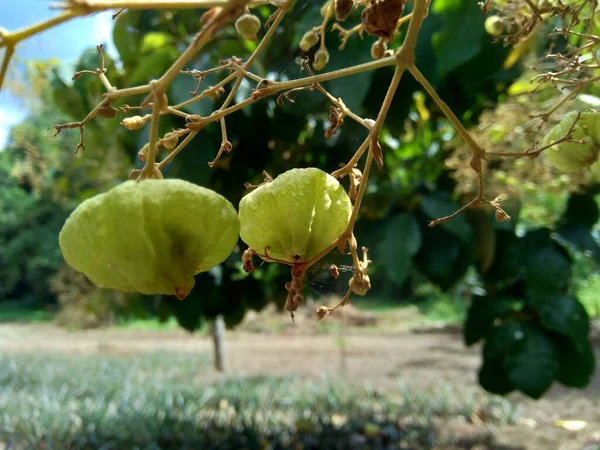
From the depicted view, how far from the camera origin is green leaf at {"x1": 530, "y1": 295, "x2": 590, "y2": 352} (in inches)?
64.9

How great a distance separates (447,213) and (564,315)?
1.59 feet

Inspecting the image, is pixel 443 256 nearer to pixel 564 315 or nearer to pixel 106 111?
pixel 564 315

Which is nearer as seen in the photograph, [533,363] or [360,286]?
[360,286]

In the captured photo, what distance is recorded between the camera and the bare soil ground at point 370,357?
142 inches

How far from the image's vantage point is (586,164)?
67cm

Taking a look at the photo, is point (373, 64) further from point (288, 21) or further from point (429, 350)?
point (429, 350)

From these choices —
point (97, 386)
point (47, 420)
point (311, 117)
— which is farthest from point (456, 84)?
point (97, 386)

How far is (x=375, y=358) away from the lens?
6.47 m

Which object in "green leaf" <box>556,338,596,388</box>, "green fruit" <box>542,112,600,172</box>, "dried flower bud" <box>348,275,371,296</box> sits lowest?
"green leaf" <box>556,338,596,388</box>

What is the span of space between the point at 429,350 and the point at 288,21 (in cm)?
586

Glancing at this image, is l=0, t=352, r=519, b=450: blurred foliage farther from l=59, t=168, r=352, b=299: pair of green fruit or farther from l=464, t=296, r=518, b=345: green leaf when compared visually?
l=59, t=168, r=352, b=299: pair of green fruit

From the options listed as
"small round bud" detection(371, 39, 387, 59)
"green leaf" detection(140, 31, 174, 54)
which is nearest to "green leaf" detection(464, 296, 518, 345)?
"green leaf" detection(140, 31, 174, 54)

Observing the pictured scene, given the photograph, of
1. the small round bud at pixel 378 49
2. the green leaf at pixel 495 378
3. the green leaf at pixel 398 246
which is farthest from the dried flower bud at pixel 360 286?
the green leaf at pixel 495 378

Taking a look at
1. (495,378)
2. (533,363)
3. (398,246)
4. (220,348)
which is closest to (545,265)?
(533,363)
